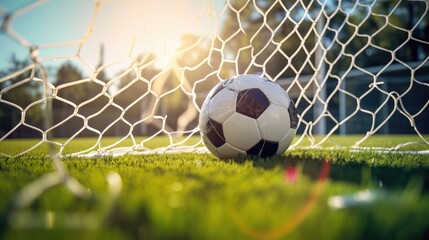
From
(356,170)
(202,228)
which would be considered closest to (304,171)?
(356,170)

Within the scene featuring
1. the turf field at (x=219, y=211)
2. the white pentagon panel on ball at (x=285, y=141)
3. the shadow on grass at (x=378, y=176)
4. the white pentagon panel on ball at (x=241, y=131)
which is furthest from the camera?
the white pentagon panel on ball at (x=285, y=141)

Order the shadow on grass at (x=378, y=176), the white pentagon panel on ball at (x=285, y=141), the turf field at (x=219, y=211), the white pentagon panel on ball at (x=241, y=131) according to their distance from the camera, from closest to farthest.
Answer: the turf field at (x=219, y=211) → the shadow on grass at (x=378, y=176) → the white pentagon panel on ball at (x=241, y=131) → the white pentagon panel on ball at (x=285, y=141)

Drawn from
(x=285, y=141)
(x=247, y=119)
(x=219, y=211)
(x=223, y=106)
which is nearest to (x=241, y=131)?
(x=247, y=119)

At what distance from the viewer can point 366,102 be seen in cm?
1402

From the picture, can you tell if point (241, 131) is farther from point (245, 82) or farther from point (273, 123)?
point (245, 82)

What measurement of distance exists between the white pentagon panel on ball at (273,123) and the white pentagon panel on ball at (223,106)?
0.19 m

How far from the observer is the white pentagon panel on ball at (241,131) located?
7.14 ft

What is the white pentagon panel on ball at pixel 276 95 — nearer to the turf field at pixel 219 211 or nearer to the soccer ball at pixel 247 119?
the soccer ball at pixel 247 119

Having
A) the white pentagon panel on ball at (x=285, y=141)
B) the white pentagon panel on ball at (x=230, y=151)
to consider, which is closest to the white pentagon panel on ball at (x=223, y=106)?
the white pentagon panel on ball at (x=230, y=151)

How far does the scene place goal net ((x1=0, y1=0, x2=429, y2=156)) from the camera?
252 cm

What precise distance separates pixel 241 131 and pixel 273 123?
0.20 metres

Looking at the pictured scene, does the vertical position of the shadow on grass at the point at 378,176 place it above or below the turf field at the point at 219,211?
below

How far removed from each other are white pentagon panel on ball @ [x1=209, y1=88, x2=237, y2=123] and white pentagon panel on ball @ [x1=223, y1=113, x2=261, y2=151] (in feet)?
0.12

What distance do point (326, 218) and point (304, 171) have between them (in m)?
0.80
